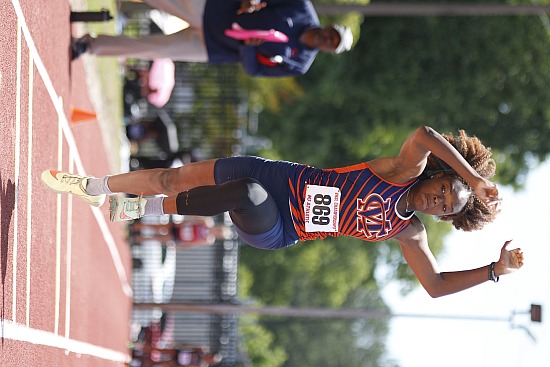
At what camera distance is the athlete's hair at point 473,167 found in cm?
715

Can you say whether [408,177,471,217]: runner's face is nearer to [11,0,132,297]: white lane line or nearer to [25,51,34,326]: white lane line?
[25,51,34,326]: white lane line

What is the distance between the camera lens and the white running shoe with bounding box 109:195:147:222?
6.92m

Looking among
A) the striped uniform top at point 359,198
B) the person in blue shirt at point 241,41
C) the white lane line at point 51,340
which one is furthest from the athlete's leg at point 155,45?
the striped uniform top at point 359,198

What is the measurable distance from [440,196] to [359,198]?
62cm

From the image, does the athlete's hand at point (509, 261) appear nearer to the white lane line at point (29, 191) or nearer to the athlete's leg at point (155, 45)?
the white lane line at point (29, 191)

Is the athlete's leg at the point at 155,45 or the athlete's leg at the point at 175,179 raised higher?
the athlete's leg at the point at 155,45

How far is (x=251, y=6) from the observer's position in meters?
9.99

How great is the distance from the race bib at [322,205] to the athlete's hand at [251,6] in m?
3.55

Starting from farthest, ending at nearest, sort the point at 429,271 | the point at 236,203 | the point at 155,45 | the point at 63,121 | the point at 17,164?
the point at 155,45, the point at 63,121, the point at 429,271, the point at 17,164, the point at 236,203

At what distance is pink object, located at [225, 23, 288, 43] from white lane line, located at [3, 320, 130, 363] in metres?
3.72

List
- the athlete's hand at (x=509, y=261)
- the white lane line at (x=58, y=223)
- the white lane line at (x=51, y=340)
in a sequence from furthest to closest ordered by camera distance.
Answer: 1. the white lane line at (x=58, y=223)
2. the athlete's hand at (x=509, y=261)
3. the white lane line at (x=51, y=340)

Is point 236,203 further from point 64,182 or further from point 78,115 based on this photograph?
point 78,115

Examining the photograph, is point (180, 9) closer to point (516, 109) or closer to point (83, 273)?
point (83, 273)

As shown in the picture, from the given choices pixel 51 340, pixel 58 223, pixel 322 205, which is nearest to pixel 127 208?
pixel 322 205
